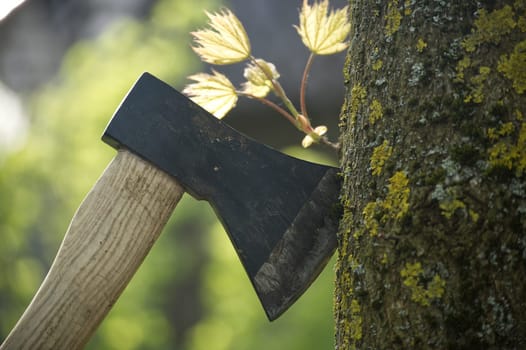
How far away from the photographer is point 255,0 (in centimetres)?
767

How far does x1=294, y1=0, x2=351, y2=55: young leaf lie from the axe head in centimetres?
27

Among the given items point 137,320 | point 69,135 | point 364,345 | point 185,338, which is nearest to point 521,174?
point 364,345

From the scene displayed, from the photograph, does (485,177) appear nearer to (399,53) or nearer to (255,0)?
(399,53)

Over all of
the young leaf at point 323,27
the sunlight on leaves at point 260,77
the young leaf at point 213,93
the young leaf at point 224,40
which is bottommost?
the young leaf at point 213,93

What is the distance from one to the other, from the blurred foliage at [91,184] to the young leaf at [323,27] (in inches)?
125

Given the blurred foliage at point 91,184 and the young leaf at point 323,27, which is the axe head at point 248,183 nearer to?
the young leaf at point 323,27

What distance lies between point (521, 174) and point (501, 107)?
0.33ft

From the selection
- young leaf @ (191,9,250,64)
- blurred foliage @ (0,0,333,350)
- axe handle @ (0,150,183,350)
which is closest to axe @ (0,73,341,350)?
axe handle @ (0,150,183,350)

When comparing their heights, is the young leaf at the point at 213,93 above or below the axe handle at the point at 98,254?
above

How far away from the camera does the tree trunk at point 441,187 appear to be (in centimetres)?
70

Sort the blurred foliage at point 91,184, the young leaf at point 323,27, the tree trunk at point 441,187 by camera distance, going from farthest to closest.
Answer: the blurred foliage at point 91,184
the young leaf at point 323,27
the tree trunk at point 441,187

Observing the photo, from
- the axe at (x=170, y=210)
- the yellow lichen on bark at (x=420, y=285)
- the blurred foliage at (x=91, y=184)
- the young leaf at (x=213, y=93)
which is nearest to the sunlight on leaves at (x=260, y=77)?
the young leaf at (x=213, y=93)

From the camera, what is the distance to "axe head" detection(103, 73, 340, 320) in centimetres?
94

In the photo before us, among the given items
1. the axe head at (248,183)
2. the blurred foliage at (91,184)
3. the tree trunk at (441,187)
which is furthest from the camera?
the blurred foliage at (91,184)
